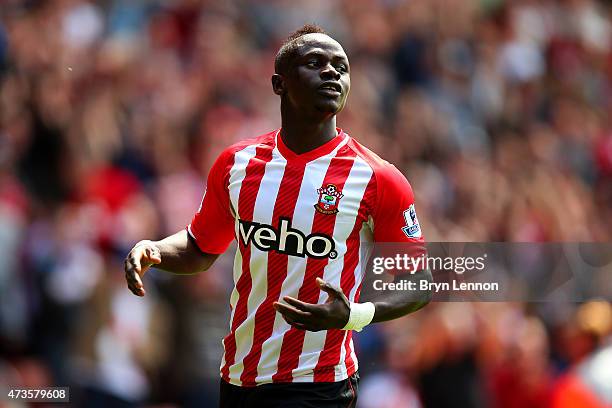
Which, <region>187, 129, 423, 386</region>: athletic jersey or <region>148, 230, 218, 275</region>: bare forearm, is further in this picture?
A: <region>148, 230, 218, 275</region>: bare forearm

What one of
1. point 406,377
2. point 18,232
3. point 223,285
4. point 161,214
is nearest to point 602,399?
point 406,377

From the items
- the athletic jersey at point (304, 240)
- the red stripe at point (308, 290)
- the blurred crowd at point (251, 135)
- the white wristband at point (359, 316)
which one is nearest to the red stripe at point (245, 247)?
the athletic jersey at point (304, 240)

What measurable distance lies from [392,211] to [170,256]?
41.5 inches

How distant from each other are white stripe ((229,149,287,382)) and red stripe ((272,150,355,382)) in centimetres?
17

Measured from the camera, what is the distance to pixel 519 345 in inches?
339

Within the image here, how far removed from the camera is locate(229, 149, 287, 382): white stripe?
Answer: 473 cm

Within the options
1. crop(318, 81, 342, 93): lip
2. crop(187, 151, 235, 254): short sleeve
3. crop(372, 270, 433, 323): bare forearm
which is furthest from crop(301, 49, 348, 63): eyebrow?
crop(372, 270, 433, 323): bare forearm

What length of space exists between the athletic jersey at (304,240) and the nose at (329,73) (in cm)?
31

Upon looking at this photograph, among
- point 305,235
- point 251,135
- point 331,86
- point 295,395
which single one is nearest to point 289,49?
point 331,86

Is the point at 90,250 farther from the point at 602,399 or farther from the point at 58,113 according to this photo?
the point at 602,399

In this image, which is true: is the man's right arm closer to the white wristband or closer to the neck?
the neck

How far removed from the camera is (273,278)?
470cm

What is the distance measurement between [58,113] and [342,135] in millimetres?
5151

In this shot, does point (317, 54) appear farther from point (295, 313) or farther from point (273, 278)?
point (295, 313)
